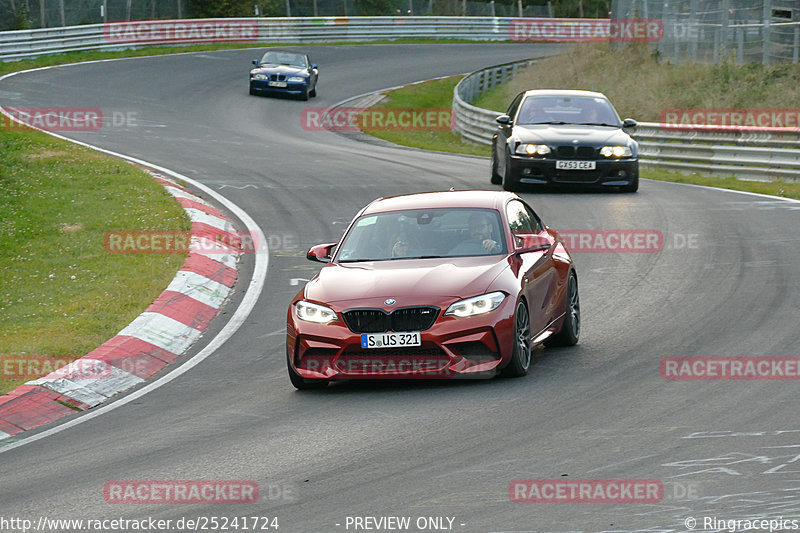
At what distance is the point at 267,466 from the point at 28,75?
3373cm

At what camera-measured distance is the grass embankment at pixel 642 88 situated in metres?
30.0

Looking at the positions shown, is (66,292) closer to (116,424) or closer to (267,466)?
(116,424)

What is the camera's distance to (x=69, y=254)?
15086 millimetres

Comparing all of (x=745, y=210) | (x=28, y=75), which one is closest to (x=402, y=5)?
(x=28, y=75)

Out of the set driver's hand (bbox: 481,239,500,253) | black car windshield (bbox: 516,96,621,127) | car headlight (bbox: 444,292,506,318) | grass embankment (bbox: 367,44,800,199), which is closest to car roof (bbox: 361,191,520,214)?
driver's hand (bbox: 481,239,500,253)

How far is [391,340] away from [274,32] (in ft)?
161

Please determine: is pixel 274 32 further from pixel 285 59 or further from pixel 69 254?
pixel 69 254

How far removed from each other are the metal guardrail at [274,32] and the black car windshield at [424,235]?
34.4 meters

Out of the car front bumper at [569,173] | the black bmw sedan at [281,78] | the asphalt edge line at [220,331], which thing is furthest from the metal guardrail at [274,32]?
the car front bumper at [569,173]

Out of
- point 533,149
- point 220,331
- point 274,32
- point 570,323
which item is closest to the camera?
point 570,323

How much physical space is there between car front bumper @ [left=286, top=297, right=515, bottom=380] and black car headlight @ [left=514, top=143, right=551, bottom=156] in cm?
1099

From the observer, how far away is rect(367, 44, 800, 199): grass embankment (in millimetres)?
30000

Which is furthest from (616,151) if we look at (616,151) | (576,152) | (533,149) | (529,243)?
(529,243)

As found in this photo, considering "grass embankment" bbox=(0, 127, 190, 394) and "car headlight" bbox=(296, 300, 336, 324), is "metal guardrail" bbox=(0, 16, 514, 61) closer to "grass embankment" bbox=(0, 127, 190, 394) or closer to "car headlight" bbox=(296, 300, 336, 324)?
"grass embankment" bbox=(0, 127, 190, 394)
